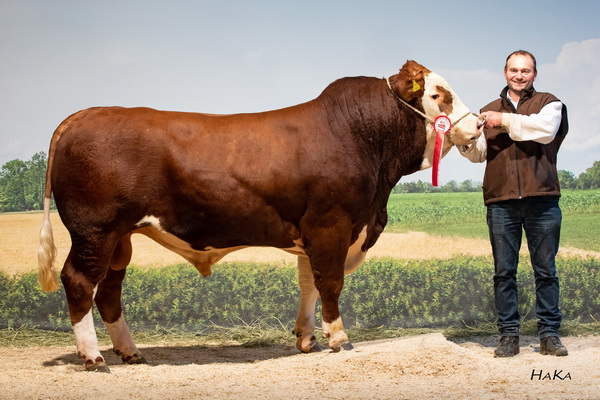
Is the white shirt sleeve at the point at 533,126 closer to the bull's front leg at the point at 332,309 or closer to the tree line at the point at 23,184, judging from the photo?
the bull's front leg at the point at 332,309

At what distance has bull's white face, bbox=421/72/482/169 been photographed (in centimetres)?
462

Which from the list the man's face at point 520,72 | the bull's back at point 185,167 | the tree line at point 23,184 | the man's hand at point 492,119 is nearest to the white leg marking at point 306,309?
the bull's back at point 185,167

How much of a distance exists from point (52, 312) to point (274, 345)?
2207 millimetres

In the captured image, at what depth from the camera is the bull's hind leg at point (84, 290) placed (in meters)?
4.26

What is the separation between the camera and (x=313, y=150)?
14.7ft

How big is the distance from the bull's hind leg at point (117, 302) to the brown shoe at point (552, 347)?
99.4 inches

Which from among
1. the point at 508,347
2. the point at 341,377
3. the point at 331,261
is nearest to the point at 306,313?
the point at 331,261

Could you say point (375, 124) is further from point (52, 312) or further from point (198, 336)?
point (52, 312)

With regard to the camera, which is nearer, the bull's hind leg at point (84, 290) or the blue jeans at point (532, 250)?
the bull's hind leg at point (84, 290)

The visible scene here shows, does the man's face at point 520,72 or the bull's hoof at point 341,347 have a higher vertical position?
the man's face at point 520,72

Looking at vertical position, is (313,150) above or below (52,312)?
above

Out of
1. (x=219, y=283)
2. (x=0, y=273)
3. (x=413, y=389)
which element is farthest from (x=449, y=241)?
(x=0, y=273)

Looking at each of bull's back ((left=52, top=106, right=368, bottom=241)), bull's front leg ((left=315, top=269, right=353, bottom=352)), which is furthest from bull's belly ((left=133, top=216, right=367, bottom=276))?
bull's front leg ((left=315, top=269, right=353, bottom=352))

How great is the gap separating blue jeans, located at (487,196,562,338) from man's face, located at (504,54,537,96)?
2.36 ft
